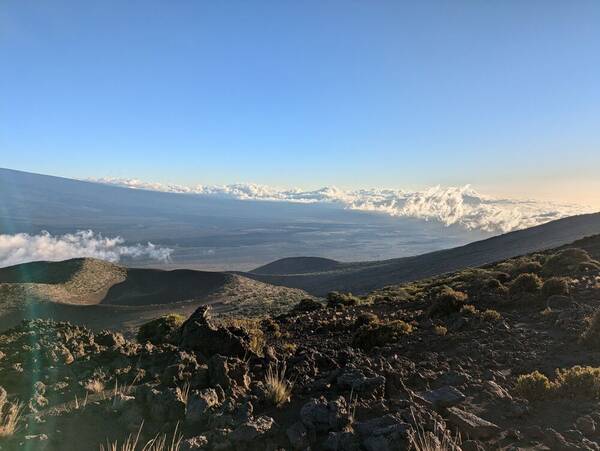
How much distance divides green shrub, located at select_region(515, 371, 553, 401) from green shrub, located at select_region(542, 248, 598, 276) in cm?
1163

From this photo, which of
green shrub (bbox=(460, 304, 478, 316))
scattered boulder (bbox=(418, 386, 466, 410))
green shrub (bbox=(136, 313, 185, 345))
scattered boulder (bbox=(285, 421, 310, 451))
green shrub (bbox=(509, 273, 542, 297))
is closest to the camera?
scattered boulder (bbox=(285, 421, 310, 451))

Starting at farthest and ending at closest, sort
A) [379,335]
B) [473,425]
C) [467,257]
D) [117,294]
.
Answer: [467,257]
[117,294]
[379,335]
[473,425]

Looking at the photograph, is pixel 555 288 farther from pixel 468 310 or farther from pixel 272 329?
pixel 272 329

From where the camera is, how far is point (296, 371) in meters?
7.61

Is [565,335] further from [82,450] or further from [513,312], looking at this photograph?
[82,450]

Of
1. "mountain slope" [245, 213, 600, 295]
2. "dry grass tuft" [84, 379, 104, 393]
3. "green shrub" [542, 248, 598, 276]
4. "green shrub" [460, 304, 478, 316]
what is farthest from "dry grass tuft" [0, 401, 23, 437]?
"mountain slope" [245, 213, 600, 295]

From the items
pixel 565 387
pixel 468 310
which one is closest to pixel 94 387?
pixel 565 387

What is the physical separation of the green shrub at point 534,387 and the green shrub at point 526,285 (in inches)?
319

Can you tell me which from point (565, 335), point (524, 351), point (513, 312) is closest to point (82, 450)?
point (524, 351)

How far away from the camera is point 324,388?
6.70 m

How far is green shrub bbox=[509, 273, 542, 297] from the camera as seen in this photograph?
13.7 m

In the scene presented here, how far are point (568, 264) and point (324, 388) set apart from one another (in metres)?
15.2

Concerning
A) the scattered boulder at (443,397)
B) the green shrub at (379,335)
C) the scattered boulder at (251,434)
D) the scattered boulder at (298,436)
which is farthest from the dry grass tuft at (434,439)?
the green shrub at (379,335)

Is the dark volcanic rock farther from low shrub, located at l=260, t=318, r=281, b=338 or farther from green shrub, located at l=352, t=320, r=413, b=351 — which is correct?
low shrub, located at l=260, t=318, r=281, b=338
